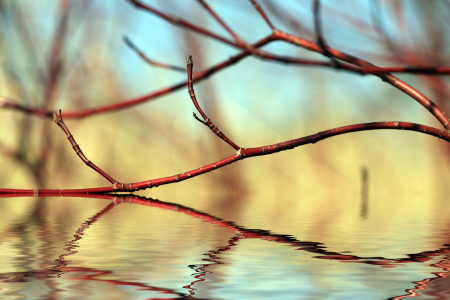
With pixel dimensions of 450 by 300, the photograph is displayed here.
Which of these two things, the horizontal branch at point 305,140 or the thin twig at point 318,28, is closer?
the thin twig at point 318,28

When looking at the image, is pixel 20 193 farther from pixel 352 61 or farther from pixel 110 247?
pixel 352 61

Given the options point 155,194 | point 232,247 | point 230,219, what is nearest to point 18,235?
point 232,247

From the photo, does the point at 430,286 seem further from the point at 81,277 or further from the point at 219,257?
the point at 81,277

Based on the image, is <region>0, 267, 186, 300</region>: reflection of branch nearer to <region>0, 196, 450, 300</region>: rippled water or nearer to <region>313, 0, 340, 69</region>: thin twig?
<region>0, 196, 450, 300</region>: rippled water

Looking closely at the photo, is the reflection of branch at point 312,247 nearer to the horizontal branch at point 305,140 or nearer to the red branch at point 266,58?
the horizontal branch at point 305,140

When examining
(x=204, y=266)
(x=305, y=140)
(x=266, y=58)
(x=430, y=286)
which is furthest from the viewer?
(x=305, y=140)

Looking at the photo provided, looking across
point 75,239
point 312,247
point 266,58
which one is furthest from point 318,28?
point 75,239

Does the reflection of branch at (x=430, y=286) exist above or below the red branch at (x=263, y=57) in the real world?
below

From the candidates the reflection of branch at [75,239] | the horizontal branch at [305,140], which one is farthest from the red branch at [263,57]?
the reflection of branch at [75,239]
